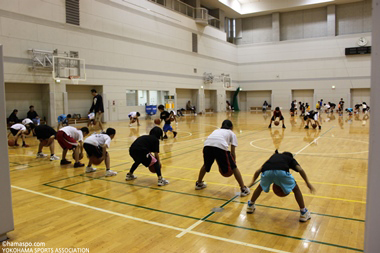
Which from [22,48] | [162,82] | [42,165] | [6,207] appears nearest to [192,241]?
[6,207]

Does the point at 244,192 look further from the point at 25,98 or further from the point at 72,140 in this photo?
the point at 25,98

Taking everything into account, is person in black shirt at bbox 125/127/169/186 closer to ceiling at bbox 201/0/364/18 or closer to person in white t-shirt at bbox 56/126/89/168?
person in white t-shirt at bbox 56/126/89/168

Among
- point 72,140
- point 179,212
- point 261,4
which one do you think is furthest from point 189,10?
point 179,212

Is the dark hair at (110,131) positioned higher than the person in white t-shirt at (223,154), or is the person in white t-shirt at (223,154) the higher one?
the dark hair at (110,131)

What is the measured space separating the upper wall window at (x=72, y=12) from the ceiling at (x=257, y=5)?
19317mm

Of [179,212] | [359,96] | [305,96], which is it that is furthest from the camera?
[305,96]

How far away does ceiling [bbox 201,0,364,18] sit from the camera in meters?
38.8

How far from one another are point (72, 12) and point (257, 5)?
2752cm

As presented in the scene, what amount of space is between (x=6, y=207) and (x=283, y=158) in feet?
12.8

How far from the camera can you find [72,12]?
22172 millimetres

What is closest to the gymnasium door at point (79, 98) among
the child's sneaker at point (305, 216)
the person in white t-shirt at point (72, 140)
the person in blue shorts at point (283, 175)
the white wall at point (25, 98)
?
the white wall at point (25, 98)

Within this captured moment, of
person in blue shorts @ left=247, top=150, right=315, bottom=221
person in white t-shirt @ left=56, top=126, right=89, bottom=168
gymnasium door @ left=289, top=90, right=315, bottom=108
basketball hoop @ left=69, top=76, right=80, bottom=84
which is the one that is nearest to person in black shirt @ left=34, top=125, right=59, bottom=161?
person in white t-shirt @ left=56, top=126, right=89, bottom=168

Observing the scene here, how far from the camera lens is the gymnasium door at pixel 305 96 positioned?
42.4 metres

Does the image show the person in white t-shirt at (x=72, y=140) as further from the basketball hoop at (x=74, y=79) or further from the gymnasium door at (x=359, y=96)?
the gymnasium door at (x=359, y=96)
